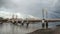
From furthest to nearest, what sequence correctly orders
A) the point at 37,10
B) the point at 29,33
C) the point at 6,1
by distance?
1. the point at 37,10
2. the point at 6,1
3. the point at 29,33

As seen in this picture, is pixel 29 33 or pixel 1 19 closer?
pixel 29 33

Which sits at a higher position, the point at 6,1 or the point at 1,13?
the point at 6,1

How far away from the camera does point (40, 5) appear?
5828 millimetres

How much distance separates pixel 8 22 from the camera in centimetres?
595

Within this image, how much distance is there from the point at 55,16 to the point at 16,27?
1754 millimetres

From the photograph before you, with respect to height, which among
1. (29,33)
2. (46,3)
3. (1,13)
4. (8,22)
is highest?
(46,3)

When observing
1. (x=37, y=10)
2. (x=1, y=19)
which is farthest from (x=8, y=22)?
(x=37, y=10)

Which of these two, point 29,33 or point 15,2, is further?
point 15,2

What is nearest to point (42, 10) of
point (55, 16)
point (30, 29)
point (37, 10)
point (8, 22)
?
point (37, 10)

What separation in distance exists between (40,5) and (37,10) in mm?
280

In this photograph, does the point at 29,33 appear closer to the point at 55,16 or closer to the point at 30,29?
the point at 30,29

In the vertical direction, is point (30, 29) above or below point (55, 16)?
below

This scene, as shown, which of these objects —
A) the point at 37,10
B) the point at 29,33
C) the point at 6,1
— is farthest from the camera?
the point at 37,10

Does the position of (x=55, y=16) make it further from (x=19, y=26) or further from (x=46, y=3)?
(x=19, y=26)
